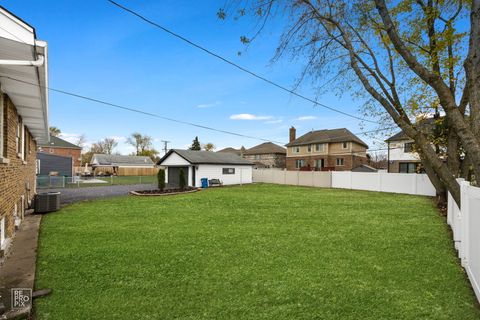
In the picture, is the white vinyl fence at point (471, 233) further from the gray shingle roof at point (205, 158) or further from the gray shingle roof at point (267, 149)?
the gray shingle roof at point (267, 149)

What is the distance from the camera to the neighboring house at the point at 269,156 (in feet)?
169

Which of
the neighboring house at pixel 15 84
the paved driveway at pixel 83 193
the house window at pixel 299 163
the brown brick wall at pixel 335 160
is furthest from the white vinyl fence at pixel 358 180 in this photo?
the neighboring house at pixel 15 84

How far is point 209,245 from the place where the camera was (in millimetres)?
6383

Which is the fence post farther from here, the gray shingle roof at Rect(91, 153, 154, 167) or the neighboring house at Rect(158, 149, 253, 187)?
the gray shingle roof at Rect(91, 153, 154, 167)

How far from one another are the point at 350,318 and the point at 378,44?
801 centimetres

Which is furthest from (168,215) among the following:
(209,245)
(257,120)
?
(257,120)

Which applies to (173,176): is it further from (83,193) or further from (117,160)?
(117,160)

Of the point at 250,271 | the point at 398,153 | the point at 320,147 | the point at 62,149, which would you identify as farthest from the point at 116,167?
the point at 250,271

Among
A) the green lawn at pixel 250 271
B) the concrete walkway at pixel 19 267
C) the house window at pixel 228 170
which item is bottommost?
the green lawn at pixel 250 271

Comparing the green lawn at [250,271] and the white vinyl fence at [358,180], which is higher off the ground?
the white vinyl fence at [358,180]

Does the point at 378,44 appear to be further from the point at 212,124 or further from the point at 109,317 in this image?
the point at 212,124

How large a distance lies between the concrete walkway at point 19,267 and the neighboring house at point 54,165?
97.0 feet

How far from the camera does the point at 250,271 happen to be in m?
4.79

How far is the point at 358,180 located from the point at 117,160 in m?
42.7
